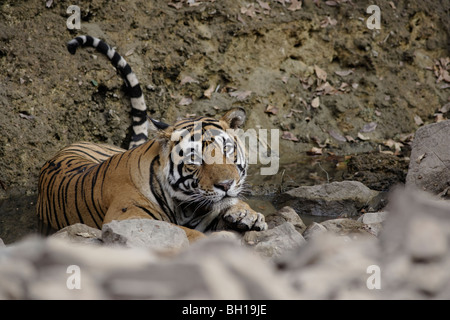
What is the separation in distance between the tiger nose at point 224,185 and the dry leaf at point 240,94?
386cm

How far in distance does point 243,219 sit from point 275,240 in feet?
2.23

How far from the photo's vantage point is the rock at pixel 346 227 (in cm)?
400

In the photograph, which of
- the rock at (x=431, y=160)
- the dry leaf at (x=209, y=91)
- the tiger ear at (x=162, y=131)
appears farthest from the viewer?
the dry leaf at (x=209, y=91)

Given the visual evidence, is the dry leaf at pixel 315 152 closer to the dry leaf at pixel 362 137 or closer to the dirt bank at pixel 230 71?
the dirt bank at pixel 230 71

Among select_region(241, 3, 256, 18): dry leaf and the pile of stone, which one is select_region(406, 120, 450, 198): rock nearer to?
the pile of stone

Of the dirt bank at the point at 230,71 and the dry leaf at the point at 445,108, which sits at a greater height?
the dirt bank at the point at 230,71

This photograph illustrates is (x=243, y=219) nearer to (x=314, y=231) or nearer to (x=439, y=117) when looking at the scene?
(x=314, y=231)

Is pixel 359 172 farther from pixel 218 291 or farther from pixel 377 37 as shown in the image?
pixel 218 291

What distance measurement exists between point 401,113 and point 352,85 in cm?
84

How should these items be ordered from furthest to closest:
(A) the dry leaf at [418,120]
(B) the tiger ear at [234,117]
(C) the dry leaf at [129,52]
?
(A) the dry leaf at [418,120]
(C) the dry leaf at [129,52]
(B) the tiger ear at [234,117]

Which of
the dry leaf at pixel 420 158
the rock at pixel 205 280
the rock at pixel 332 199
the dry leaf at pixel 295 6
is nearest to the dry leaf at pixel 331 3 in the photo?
the dry leaf at pixel 295 6

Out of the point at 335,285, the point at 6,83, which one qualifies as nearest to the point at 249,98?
the point at 6,83

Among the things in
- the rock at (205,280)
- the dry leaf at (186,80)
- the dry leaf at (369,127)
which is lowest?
the dry leaf at (369,127)

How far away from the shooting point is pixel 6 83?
6758 mm
